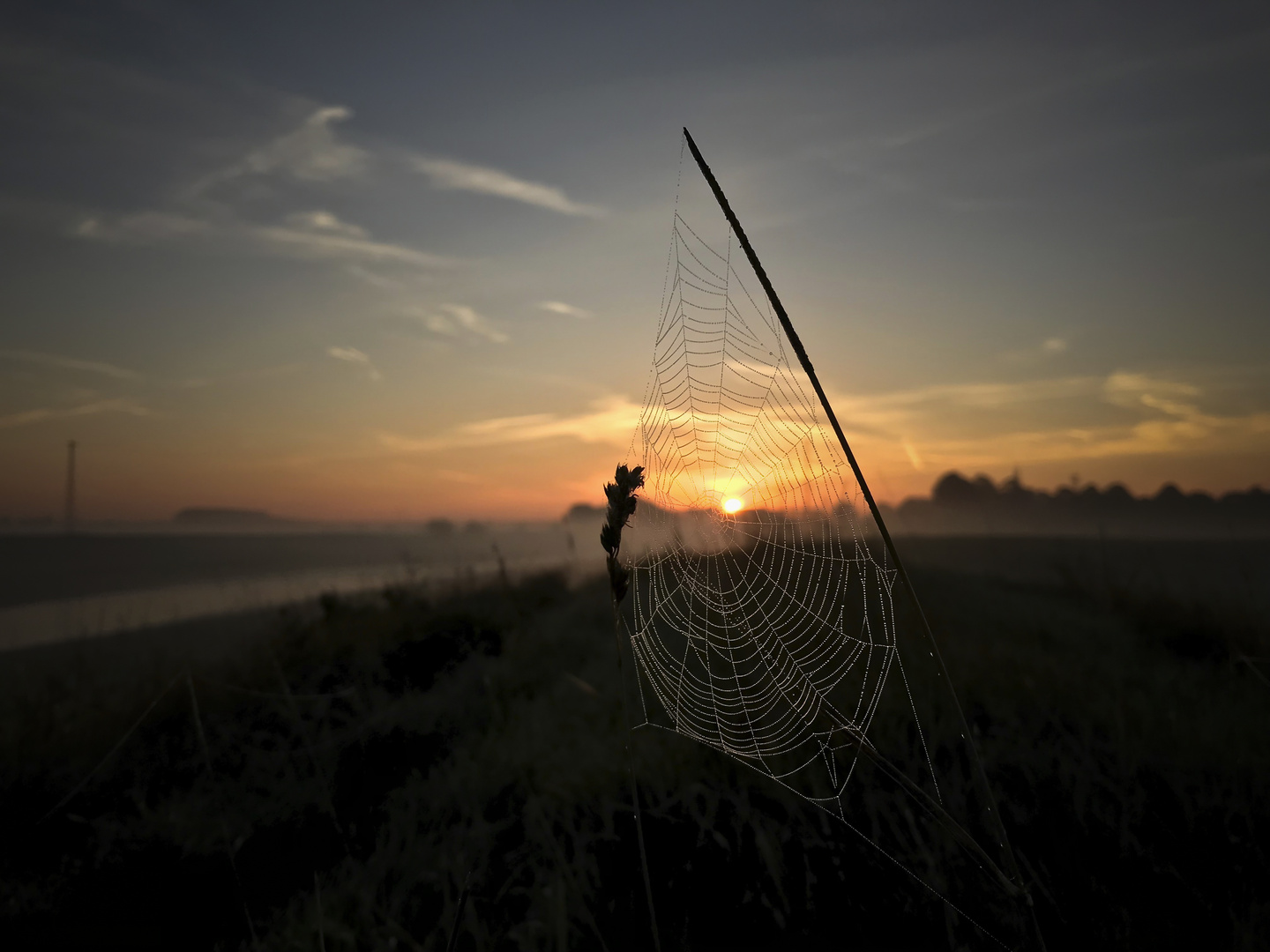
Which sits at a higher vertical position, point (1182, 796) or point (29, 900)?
point (1182, 796)

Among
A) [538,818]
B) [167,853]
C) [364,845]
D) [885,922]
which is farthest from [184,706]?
[885,922]

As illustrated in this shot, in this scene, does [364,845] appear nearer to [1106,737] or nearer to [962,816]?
[962,816]

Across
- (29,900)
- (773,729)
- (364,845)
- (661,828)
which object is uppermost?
(773,729)

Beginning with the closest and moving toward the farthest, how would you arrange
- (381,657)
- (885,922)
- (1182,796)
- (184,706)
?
(885,922)
(1182,796)
(184,706)
(381,657)

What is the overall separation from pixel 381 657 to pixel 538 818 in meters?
4.45

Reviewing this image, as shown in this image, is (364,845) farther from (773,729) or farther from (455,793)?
(773,729)

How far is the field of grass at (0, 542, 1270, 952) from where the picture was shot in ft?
10.1

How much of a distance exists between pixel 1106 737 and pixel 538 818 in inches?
122

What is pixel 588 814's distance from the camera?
12.9ft

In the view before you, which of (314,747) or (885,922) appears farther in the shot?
(314,747)

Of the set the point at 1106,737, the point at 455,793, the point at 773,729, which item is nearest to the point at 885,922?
the point at 773,729

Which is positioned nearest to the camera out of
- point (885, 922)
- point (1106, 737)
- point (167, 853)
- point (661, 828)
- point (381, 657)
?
point (885, 922)

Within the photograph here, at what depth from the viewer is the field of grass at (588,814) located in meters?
3.06

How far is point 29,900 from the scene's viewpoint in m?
4.39
